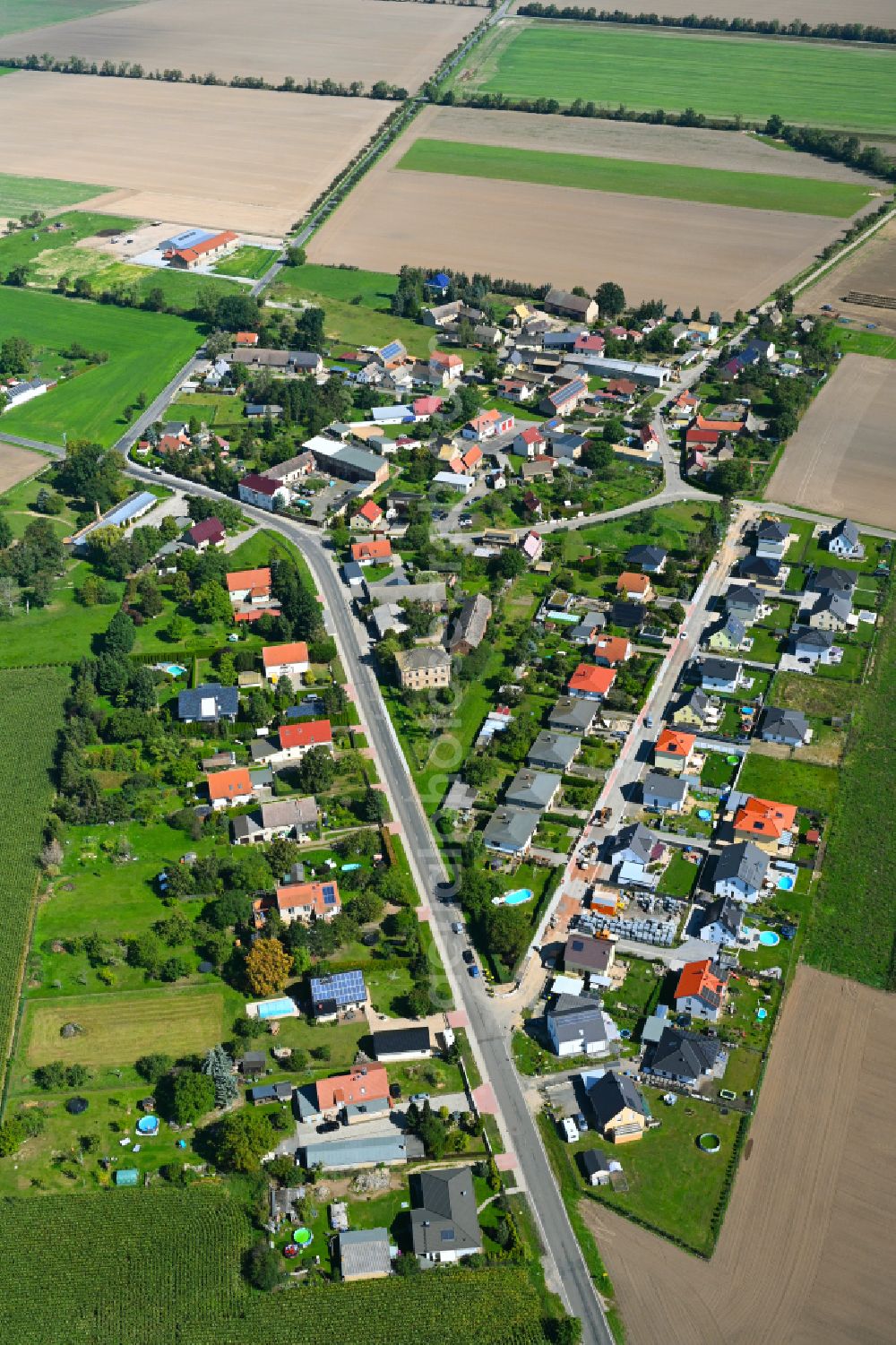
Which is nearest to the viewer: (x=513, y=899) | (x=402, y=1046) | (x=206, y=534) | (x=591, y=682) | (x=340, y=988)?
(x=402, y=1046)

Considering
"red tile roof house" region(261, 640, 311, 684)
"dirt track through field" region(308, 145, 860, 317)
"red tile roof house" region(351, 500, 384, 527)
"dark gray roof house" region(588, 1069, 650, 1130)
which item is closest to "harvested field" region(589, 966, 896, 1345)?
"dark gray roof house" region(588, 1069, 650, 1130)

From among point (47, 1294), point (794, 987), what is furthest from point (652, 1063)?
point (47, 1294)

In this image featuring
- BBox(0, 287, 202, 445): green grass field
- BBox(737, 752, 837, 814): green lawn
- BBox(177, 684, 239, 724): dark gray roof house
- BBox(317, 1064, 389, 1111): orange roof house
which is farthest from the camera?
BBox(0, 287, 202, 445): green grass field

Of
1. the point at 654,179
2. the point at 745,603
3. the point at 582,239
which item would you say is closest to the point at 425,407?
the point at 745,603

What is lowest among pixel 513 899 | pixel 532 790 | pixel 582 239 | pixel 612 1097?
pixel 513 899

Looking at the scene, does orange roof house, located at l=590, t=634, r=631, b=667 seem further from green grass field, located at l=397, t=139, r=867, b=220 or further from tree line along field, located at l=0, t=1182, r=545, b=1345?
green grass field, located at l=397, t=139, r=867, b=220

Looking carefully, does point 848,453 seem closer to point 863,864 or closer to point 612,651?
point 612,651

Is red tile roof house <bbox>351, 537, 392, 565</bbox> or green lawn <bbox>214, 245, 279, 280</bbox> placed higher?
green lawn <bbox>214, 245, 279, 280</bbox>
